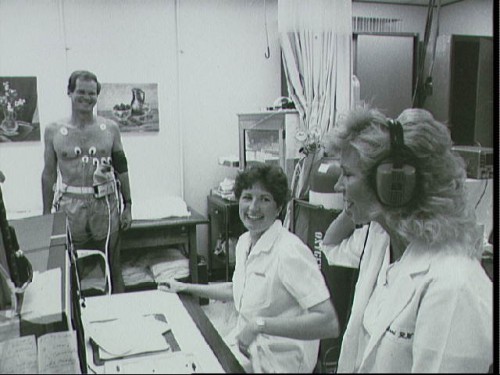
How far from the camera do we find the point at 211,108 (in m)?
4.20

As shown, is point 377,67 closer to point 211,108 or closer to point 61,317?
point 211,108

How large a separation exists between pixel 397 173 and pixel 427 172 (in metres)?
0.09

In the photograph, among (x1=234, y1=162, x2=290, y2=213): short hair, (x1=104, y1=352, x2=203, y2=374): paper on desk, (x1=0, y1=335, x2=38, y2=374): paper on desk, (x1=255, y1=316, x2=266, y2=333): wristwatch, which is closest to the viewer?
(x1=0, y1=335, x2=38, y2=374): paper on desk

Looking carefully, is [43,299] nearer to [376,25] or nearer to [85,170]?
[85,170]

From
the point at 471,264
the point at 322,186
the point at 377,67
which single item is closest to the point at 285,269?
the point at 471,264

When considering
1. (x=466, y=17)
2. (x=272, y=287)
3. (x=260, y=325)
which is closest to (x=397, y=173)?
(x=260, y=325)

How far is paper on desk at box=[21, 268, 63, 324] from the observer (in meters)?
1.01

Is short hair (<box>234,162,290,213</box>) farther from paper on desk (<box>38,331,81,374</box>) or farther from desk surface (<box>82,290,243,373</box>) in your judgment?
paper on desk (<box>38,331,81,374</box>)

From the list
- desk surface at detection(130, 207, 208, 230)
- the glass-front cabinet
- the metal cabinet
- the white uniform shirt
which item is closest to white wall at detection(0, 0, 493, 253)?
the metal cabinet

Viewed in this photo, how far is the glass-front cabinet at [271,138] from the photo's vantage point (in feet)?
10.4

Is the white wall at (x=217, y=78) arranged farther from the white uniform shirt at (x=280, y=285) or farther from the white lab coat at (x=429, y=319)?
the white lab coat at (x=429, y=319)

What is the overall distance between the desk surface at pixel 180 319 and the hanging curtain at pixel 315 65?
1374 millimetres

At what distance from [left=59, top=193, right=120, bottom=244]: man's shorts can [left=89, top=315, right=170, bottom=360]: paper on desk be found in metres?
1.69

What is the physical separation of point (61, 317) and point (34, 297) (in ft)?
0.49
